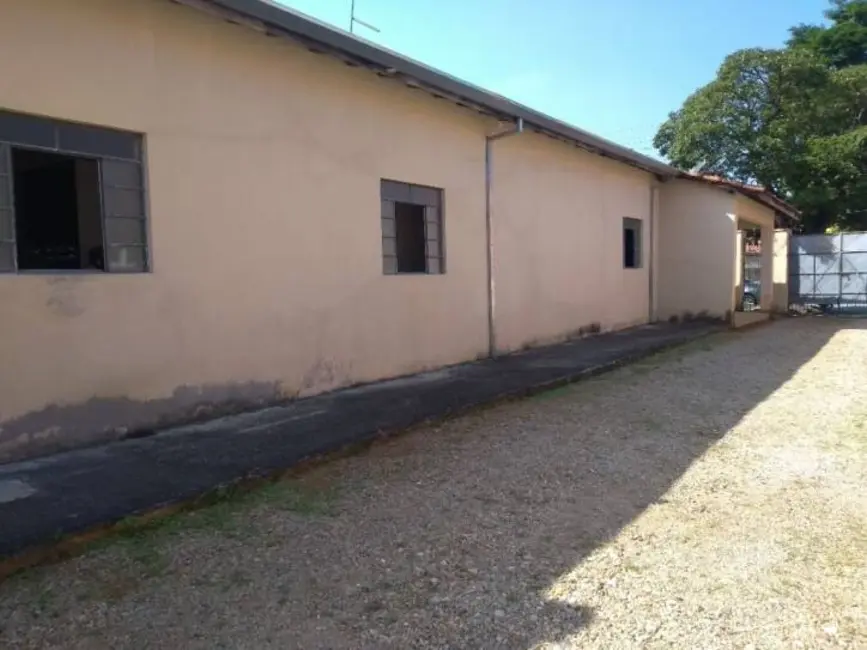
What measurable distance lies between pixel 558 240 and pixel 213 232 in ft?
22.5

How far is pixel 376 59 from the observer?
22.2 ft

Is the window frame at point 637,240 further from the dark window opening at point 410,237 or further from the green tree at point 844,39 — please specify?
the green tree at point 844,39

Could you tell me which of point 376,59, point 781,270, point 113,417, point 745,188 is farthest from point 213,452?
point 781,270

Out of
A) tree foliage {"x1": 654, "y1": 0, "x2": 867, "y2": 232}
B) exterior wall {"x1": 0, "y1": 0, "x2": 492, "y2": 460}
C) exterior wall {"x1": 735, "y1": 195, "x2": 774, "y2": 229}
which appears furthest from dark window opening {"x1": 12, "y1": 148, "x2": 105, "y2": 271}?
tree foliage {"x1": 654, "y1": 0, "x2": 867, "y2": 232}

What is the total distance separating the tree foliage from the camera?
20.3m

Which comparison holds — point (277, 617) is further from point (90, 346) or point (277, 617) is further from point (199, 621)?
point (90, 346)

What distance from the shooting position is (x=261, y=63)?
6.34 metres

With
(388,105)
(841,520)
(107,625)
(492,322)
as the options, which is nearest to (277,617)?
(107,625)

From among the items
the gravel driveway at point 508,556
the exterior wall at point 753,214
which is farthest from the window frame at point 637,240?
the gravel driveway at point 508,556

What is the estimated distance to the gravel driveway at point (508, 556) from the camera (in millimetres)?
2775

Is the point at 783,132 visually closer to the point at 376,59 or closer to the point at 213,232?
the point at 376,59

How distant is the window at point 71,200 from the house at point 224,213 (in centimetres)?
2

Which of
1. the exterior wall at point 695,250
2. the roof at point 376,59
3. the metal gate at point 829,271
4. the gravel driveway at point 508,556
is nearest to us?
the gravel driveway at point 508,556

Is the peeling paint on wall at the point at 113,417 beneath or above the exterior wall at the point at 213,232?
beneath
